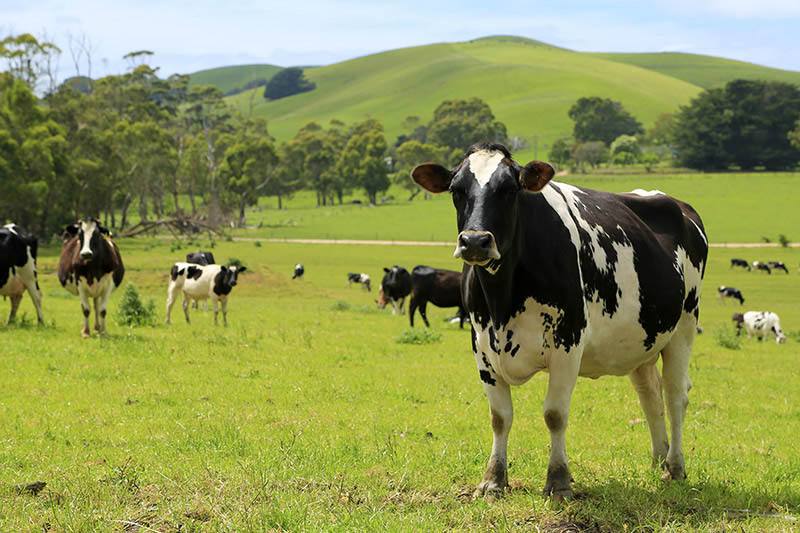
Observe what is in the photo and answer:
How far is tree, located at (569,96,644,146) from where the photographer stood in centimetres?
16225

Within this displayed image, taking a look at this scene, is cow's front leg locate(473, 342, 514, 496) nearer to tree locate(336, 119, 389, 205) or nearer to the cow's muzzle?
the cow's muzzle

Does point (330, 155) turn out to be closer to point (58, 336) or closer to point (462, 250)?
point (58, 336)

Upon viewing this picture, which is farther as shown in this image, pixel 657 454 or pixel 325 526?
pixel 657 454

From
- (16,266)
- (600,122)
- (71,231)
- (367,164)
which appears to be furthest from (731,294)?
(600,122)

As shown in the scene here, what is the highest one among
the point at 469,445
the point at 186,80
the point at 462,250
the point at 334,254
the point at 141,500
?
the point at 186,80

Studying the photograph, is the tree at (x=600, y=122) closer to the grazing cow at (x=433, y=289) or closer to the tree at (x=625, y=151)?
the tree at (x=625, y=151)

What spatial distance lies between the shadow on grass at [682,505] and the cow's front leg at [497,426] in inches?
24.7

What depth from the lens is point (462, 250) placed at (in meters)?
6.42

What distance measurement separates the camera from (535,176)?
7000 mm

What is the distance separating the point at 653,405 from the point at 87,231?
1279cm

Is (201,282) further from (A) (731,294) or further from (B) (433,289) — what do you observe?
(A) (731,294)

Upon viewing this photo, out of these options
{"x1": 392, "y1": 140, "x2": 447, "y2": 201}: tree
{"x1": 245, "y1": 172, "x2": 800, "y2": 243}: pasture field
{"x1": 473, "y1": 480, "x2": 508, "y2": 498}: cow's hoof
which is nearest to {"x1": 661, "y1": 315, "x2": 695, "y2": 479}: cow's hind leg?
{"x1": 473, "y1": 480, "x2": 508, "y2": 498}: cow's hoof

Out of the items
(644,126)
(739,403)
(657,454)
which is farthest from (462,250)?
(644,126)

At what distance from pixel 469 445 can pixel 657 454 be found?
198 centimetres
